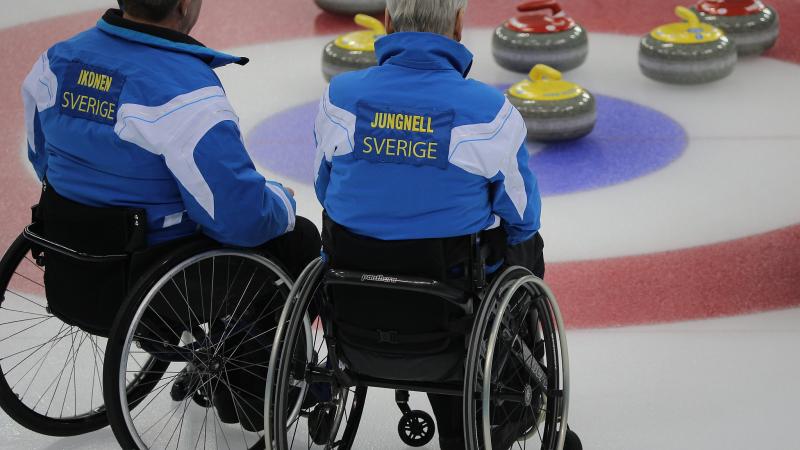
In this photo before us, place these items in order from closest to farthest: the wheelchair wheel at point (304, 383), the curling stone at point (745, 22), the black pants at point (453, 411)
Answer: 1. the wheelchair wheel at point (304, 383)
2. the black pants at point (453, 411)
3. the curling stone at point (745, 22)

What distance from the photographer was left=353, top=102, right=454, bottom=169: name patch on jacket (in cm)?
231

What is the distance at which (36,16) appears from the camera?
22.4ft

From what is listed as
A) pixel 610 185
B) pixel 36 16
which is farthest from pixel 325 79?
pixel 36 16

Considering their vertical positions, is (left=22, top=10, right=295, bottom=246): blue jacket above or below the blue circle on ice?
above

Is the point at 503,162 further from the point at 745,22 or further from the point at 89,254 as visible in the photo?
the point at 745,22

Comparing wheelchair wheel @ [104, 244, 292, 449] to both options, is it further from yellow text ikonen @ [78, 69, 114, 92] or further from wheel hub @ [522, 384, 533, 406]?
wheel hub @ [522, 384, 533, 406]

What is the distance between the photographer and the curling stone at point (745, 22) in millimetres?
5773

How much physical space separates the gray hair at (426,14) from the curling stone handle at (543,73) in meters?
2.39

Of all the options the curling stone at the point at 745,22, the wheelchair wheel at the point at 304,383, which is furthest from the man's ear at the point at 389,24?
the curling stone at the point at 745,22

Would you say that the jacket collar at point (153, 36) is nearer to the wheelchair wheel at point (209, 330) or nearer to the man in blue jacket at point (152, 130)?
the man in blue jacket at point (152, 130)

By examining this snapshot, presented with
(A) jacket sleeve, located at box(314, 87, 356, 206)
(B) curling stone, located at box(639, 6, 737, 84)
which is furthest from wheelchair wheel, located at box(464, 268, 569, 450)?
(B) curling stone, located at box(639, 6, 737, 84)

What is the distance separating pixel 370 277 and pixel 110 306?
0.67 metres

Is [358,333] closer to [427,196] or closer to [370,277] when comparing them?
[370,277]

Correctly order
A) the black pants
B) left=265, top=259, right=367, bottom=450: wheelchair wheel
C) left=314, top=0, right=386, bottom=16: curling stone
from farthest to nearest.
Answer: left=314, top=0, right=386, bottom=16: curling stone
the black pants
left=265, top=259, right=367, bottom=450: wheelchair wheel
